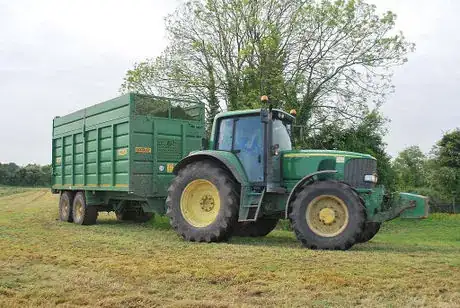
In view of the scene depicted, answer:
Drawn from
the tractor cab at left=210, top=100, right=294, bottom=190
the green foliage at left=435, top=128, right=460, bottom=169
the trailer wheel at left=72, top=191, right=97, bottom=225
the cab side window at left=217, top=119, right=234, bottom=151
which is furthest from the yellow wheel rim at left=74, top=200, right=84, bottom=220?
the green foliage at left=435, top=128, right=460, bottom=169

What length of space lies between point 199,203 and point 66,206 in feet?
21.6

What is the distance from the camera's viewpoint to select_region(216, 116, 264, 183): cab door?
9852mm

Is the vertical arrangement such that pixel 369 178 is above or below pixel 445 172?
below

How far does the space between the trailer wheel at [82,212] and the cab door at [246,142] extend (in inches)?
210

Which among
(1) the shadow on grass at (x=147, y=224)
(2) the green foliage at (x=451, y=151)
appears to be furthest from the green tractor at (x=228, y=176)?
(2) the green foliage at (x=451, y=151)

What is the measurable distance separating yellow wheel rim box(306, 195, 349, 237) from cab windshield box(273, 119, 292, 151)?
1.44 m

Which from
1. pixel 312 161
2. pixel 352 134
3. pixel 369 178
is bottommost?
pixel 369 178

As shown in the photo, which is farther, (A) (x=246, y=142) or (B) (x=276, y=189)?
(A) (x=246, y=142)

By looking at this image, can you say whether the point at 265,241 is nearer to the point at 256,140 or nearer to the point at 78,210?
the point at 256,140

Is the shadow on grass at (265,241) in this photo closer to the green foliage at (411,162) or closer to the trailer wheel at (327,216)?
the trailer wheel at (327,216)

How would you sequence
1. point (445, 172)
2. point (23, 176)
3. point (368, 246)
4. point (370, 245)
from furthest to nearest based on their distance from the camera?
point (23, 176) < point (445, 172) < point (370, 245) < point (368, 246)

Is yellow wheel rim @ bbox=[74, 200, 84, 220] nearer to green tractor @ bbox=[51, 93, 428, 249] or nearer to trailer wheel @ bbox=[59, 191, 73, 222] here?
green tractor @ bbox=[51, 93, 428, 249]

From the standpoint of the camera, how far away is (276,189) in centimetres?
966

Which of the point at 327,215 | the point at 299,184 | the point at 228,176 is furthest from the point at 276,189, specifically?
the point at 327,215
